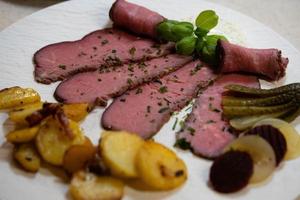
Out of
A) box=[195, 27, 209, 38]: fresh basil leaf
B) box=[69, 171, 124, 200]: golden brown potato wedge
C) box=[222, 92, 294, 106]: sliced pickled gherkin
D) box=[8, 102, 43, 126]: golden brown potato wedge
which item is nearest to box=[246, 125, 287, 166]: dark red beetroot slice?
box=[222, 92, 294, 106]: sliced pickled gherkin

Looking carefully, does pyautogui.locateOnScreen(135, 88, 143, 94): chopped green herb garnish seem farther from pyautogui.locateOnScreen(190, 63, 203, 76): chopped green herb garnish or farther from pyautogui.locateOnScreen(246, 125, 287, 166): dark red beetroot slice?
pyautogui.locateOnScreen(246, 125, 287, 166): dark red beetroot slice

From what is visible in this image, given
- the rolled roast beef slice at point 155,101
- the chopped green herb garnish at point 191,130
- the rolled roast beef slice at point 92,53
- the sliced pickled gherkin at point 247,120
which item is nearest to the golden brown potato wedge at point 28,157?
the rolled roast beef slice at point 155,101

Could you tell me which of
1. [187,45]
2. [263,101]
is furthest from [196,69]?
[263,101]

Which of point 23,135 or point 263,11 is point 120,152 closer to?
point 23,135

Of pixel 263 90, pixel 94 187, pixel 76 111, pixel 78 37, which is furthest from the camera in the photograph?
pixel 78 37

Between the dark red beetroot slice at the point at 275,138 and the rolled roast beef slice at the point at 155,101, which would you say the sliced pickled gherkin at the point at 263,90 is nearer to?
the rolled roast beef slice at the point at 155,101
